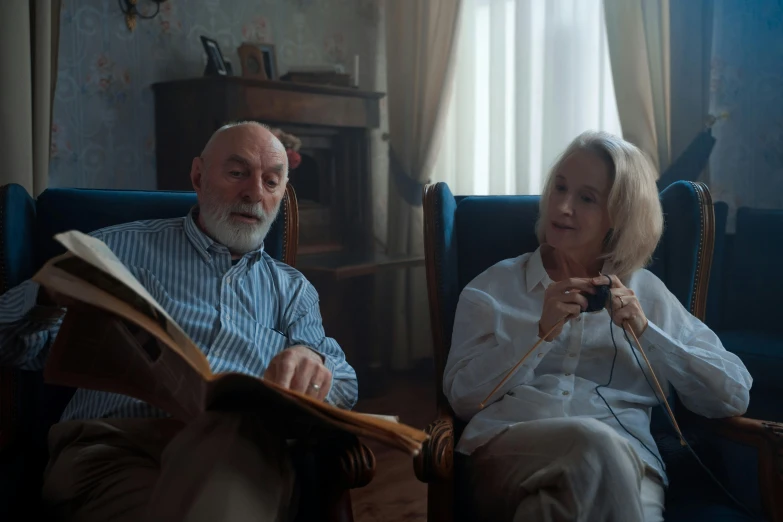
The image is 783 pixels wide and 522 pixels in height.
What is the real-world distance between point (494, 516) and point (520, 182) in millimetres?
2301

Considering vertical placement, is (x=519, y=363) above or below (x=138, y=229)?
below

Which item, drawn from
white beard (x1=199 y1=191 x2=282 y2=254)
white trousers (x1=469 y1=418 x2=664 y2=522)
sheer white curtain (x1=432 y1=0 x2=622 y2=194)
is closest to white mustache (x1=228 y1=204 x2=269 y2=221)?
white beard (x1=199 y1=191 x2=282 y2=254)

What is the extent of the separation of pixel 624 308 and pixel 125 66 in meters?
2.60

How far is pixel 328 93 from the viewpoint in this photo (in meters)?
3.61

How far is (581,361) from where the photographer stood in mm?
1541

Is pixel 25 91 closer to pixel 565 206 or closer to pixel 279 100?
pixel 279 100

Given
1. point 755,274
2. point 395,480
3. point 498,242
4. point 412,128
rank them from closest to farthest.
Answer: point 498,242
point 395,480
point 755,274
point 412,128

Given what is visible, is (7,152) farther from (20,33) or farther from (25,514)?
(25,514)

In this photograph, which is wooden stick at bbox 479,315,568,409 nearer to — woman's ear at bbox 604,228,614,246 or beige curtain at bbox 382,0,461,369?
woman's ear at bbox 604,228,614,246

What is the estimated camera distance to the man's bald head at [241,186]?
1.68m

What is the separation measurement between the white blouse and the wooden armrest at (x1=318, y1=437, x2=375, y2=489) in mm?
261

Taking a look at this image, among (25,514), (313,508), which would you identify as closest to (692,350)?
(313,508)

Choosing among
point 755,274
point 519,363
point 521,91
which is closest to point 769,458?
point 519,363

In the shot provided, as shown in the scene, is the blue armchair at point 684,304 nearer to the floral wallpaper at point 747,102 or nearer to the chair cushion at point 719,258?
the chair cushion at point 719,258
